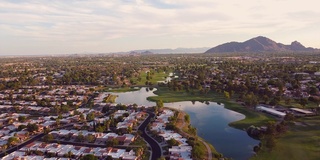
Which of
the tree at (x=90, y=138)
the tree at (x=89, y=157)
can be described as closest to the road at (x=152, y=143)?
the tree at (x=89, y=157)

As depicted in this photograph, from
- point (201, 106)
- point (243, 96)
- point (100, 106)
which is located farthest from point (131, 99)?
point (243, 96)

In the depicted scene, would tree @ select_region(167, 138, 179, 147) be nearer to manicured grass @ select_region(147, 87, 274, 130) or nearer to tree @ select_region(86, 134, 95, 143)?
tree @ select_region(86, 134, 95, 143)

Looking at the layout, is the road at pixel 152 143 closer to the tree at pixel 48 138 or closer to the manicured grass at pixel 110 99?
the tree at pixel 48 138

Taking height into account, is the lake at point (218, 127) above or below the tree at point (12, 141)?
below

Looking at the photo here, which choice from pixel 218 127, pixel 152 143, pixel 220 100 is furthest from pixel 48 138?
pixel 220 100

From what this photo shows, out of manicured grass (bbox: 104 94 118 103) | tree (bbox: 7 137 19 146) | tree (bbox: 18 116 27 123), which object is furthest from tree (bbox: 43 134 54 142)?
manicured grass (bbox: 104 94 118 103)

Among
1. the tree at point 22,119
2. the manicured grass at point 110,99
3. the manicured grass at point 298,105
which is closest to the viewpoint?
the tree at point 22,119
